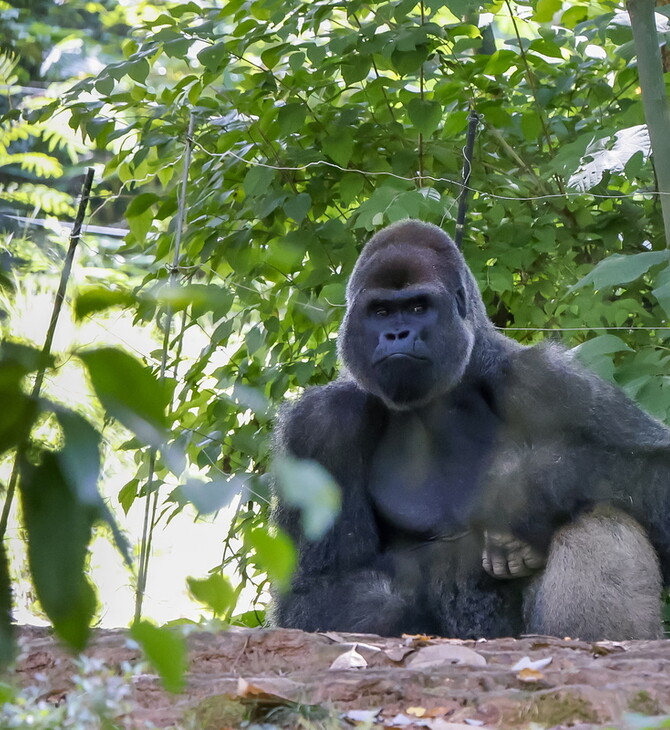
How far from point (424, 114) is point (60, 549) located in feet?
10.9

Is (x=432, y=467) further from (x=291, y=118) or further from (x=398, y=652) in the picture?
(x=291, y=118)

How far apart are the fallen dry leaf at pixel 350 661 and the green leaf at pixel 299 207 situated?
219 centimetres

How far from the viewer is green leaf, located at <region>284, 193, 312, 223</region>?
400 centimetres

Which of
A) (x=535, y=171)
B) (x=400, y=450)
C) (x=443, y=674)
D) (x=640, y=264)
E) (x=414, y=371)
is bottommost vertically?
(x=443, y=674)

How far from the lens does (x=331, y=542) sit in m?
3.26

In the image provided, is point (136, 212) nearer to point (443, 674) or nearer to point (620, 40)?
point (620, 40)

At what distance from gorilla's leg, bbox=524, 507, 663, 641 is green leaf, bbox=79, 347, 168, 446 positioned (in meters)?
2.39

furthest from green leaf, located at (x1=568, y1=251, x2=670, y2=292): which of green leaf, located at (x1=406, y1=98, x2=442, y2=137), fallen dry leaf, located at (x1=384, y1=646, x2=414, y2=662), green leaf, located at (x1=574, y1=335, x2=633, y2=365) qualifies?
fallen dry leaf, located at (x1=384, y1=646, x2=414, y2=662)

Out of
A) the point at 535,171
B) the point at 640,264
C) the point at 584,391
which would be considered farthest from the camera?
the point at 535,171

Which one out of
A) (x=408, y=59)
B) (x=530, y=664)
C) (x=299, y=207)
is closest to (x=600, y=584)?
(x=530, y=664)

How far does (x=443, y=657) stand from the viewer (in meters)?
2.11

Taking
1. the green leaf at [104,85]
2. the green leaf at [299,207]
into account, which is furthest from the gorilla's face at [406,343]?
the green leaf at [104,85]

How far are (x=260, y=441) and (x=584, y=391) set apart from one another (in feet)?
4.15

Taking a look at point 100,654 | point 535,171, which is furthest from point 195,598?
point 535,171
